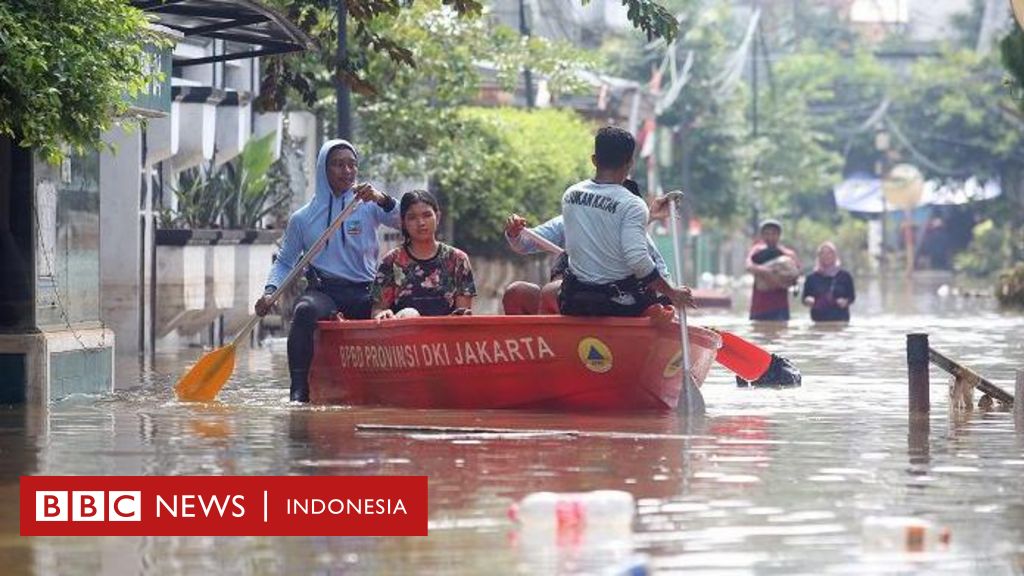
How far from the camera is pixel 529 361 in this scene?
15.6 m

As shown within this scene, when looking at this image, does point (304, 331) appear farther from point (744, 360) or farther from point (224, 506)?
point (224, 506)

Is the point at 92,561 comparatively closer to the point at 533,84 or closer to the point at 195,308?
the point at 195,308

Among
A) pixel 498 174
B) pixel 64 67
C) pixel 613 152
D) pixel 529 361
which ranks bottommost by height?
pixel 529 361

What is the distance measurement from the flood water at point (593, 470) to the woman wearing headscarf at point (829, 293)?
11.5 metres

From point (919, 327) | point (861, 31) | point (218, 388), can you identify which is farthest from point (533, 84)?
point (861, 31)

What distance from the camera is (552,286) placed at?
1634 cm

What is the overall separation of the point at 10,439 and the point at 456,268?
3799 mm

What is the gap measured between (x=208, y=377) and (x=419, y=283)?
1718 mm

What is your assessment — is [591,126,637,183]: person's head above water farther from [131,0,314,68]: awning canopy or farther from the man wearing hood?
[131,0,314,68]: awning canopy

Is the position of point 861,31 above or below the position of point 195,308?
above

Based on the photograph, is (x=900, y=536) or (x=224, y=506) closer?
(x=900, y=536)

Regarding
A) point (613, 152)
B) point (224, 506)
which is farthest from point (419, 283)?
point (224, 506)

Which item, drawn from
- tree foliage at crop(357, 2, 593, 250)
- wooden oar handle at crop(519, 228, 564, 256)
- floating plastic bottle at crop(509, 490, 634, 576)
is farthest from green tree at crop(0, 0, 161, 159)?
tree foliage at crop(357, 2, 593, 250)

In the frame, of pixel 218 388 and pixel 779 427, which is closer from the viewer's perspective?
pixel 779 427
